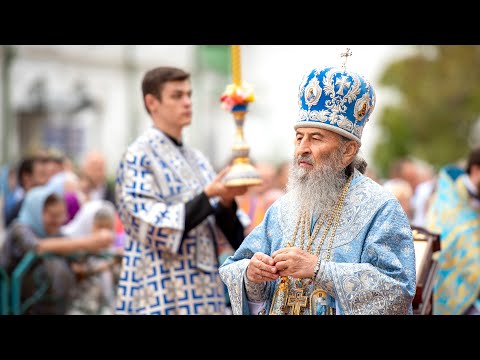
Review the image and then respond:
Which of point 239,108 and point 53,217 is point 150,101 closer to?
point 239,108

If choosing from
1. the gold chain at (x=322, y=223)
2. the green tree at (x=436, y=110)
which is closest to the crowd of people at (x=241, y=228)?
the gold chain at (x=322, y=223)

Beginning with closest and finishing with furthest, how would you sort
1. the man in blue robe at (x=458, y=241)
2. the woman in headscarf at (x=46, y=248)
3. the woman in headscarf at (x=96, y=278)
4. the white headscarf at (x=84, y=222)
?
the man in blue robe at (x=458, y=241)
the woman in headscarf at (x=46, y=248)
the woman in headscarf at (x=96, y=278)
the white headscarf at (x=84, y=222)

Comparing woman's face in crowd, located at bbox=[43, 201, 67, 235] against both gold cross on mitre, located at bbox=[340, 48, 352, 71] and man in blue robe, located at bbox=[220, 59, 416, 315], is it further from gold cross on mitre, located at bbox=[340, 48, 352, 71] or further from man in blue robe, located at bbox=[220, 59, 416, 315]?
gold cross on mitre, located at bbox=[340, 48, 352, 71]

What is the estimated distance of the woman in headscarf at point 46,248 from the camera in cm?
916

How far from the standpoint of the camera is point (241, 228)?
6.77 metres

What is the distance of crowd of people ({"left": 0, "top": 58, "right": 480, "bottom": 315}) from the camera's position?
4547mm

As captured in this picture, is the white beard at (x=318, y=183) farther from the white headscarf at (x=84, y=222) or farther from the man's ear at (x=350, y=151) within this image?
the white headscarf at (x=84, y=222)

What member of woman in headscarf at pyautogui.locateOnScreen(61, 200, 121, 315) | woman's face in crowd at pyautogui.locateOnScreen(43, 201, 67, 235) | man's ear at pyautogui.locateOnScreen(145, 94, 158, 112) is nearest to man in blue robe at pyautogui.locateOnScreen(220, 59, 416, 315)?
man's ear at pyautogui.locateOnScreen(145, 94, 158, 112)

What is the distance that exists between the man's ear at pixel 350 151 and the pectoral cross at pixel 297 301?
618 millimetres

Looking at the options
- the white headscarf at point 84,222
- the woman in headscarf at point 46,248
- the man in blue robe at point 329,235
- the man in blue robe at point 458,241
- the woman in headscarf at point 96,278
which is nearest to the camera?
the man in blue robe at point 329,235

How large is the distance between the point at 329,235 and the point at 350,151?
392 millimetres

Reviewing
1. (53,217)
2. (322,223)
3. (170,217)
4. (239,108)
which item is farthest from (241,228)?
(53,217)
